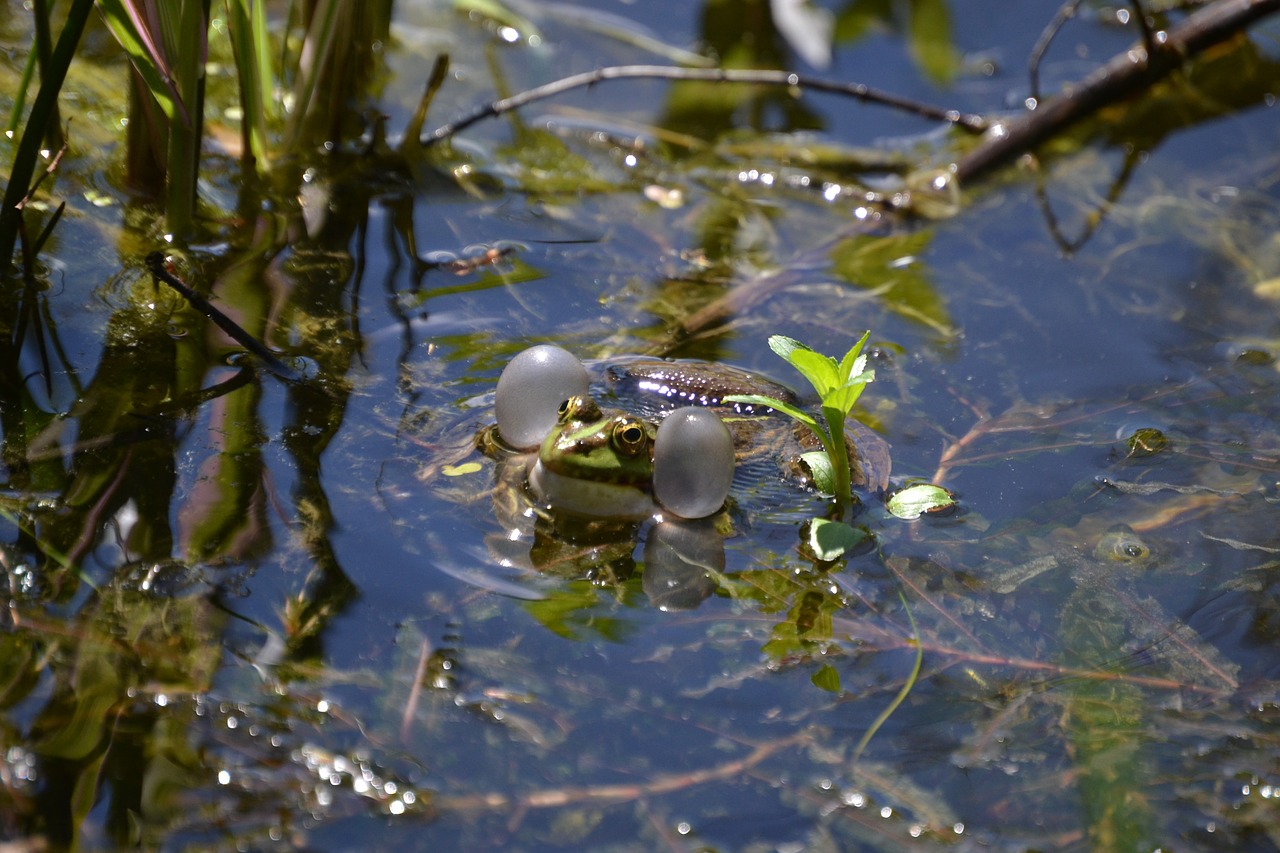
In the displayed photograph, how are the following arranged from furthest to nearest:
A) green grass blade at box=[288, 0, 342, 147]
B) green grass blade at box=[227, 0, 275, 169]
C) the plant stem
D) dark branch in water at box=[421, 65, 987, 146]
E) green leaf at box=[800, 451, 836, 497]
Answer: dark branch in water at box=[421, 65, 987, 146]
green grass blade at box=[288, 0, 342, 147]
green grass blade at box=[227, 0, 275, 169]
green leaf at box=[800, 451, 836, 497]
the plant stem

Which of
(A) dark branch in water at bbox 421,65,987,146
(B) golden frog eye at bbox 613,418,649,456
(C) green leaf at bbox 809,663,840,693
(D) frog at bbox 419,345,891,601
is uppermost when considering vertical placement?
(A) dark branch in water at bbox 421,65,987,146

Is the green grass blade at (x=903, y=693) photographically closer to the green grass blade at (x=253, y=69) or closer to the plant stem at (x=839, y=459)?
the plant stem at (x=839, y=459)

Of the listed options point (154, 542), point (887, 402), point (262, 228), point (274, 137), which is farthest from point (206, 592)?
point (274, 137)

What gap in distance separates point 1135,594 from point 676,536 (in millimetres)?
1056

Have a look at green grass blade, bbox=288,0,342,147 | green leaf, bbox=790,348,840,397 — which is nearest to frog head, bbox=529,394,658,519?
green leaf, bbox=790,348,840,397

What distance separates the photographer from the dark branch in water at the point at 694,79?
4.23m

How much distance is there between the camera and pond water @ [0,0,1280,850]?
2018mm

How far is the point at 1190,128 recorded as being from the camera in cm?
491

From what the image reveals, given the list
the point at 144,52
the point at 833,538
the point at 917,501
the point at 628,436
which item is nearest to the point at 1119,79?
the point at 917,501

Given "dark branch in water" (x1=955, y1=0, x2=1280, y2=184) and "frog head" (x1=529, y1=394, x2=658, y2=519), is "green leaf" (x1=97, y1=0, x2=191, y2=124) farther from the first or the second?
"dark branch in water" (x1=955, y1=0, x2=1280, y2=184)

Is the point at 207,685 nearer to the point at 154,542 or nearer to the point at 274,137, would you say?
the point at 154,542

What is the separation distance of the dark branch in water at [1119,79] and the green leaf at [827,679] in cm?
280

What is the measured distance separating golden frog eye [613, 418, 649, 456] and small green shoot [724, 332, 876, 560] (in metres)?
0.23

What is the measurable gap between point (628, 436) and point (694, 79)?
243 centimetres
